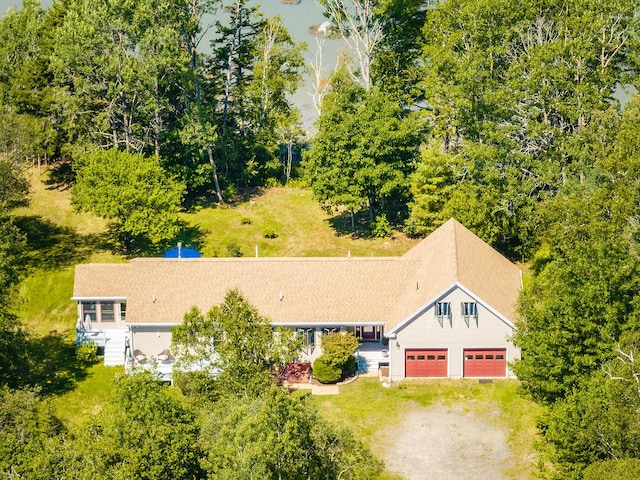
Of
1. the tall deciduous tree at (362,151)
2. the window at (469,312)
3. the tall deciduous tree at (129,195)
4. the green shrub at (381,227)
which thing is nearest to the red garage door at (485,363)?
the window at (469,312)

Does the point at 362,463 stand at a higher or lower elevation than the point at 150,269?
lower

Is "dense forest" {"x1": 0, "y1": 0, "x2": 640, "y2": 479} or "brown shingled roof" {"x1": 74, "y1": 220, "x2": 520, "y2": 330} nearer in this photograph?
"dense forest" {"x1": 0, "y1": 0, "x2": 640, "y2": 479}

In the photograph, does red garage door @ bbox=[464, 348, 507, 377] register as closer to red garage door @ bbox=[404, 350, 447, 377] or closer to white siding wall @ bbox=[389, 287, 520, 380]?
white siding wall @ bbox=[389, 287, 520, 380]

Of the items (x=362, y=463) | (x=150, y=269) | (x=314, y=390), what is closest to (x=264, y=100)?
(x=150, y=269)

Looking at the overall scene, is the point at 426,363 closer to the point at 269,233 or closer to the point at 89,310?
the point at 89,310

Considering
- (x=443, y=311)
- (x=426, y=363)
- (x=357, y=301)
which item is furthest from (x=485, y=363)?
(x=357, y=301)

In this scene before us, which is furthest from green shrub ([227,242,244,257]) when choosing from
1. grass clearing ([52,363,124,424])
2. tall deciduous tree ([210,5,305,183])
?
grass clearing ([52,363,124,424])

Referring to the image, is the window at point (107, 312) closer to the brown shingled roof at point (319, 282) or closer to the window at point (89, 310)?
the window at point (89, 310)

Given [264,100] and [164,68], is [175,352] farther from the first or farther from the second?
[264,100]
